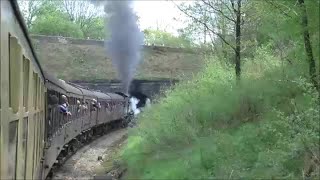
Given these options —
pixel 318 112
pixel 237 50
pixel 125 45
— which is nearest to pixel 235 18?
pixel 237 50

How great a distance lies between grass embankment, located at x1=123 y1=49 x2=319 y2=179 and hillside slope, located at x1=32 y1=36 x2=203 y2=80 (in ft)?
100

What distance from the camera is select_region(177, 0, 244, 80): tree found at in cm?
1453

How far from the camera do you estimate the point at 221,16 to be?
15602 mm

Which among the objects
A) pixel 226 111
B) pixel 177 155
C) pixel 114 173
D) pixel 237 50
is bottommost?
pixel 114 173

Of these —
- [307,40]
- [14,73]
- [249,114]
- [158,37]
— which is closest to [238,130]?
[249,114]

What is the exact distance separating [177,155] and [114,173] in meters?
2.92

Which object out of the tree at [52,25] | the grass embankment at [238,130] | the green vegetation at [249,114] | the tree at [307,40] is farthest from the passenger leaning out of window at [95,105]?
the tree at [52,25]

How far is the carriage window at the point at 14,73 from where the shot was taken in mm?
4109

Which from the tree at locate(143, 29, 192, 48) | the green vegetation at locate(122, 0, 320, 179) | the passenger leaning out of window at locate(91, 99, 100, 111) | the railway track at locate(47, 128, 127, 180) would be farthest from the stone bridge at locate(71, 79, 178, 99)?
the green vegetation at locate(122, 0, 320, 179)

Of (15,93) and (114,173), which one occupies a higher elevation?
(15,93)

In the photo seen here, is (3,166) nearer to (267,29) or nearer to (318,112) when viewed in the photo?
(318,112)

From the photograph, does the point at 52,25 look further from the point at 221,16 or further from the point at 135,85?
the point at 221,16

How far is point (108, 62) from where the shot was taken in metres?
47.0

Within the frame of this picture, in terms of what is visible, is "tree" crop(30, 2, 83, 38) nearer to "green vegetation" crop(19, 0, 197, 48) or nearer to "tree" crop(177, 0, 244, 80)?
"green vegetation" crop(19, 0, 197, 48)
